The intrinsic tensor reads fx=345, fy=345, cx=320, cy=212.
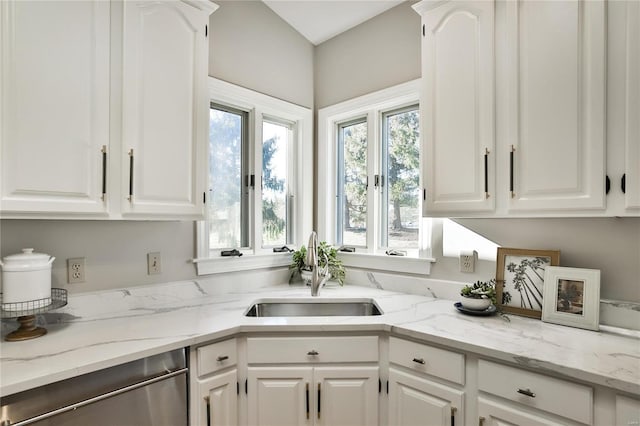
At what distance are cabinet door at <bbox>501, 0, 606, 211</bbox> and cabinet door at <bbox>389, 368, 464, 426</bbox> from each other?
0.84 meters

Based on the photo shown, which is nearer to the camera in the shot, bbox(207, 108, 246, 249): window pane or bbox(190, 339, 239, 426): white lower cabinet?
bbox(190, 339, 239, 426): white lower cabinet

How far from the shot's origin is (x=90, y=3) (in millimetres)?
1385

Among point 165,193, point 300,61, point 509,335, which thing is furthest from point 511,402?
point 300,61

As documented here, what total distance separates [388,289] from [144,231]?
151cm

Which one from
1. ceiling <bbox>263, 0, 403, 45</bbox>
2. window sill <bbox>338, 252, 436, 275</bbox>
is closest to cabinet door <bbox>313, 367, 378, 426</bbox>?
window sill <bbox>338, 252, 436, 275</bbox>

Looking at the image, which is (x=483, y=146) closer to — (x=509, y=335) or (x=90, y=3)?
(x=509, y=335)

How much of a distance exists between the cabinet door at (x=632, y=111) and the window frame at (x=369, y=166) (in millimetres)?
880

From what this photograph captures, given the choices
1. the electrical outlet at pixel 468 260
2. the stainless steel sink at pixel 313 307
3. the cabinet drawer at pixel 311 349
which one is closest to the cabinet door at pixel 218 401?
the cabinet drawer at pixel 311 349

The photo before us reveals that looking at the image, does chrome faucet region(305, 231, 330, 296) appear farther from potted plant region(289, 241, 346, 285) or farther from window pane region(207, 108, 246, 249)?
window pane region(207, 108, 246, 249)

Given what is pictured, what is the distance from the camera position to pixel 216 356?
1501 millimetres

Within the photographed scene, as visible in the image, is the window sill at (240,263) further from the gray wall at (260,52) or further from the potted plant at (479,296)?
the potted plant at (479,296)

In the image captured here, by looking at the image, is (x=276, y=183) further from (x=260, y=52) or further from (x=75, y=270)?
(x=75, y=270)

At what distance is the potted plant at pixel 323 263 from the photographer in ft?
7.83

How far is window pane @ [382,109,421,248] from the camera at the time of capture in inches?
89.4
